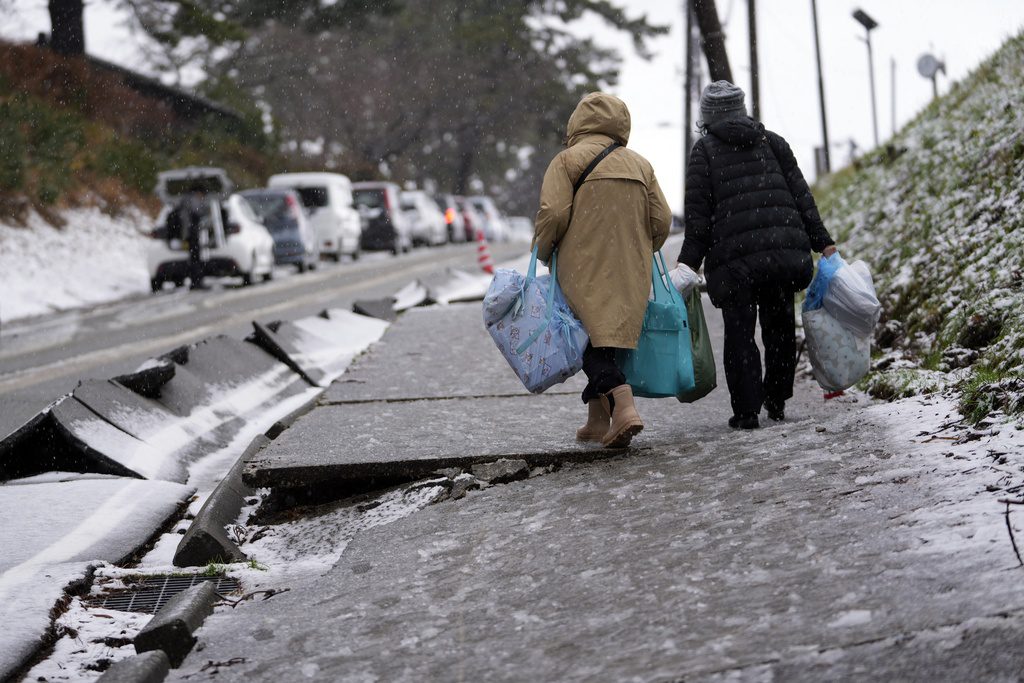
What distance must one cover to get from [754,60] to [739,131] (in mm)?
13485

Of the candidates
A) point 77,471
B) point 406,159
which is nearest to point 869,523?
point 77,471

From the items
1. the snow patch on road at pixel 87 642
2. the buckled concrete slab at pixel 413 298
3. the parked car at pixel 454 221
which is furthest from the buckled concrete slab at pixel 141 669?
the parked car at pixel 454 221

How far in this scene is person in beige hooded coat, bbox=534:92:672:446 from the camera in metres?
5.18

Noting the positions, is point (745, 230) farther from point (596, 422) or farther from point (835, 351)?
point (596, 422)

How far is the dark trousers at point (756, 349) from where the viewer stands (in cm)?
564

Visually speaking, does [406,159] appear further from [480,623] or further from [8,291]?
[480,623]

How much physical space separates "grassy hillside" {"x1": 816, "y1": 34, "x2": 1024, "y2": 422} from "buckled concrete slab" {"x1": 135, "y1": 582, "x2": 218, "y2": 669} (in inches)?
115

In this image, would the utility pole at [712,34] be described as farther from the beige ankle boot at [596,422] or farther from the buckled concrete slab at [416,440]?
the beige ankle boot at [596,422]

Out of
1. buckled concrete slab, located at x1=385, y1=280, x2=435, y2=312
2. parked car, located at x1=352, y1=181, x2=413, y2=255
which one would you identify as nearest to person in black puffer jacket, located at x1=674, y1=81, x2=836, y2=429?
buckled concrete slab, located at x1=385, y1=280, x2=435, y2=312

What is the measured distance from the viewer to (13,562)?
443 cm

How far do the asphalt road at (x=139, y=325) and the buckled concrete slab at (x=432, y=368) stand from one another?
211 centimetres

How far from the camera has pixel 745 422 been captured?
18.7 ft

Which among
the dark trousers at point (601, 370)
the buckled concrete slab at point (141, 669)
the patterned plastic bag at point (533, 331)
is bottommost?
the buckled concrete slab at point (141, 669)

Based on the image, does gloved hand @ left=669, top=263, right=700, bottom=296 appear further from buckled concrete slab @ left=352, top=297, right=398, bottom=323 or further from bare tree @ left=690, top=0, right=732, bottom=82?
buckled concrete slab @ left=352, top=297, right=398, bottom=323
